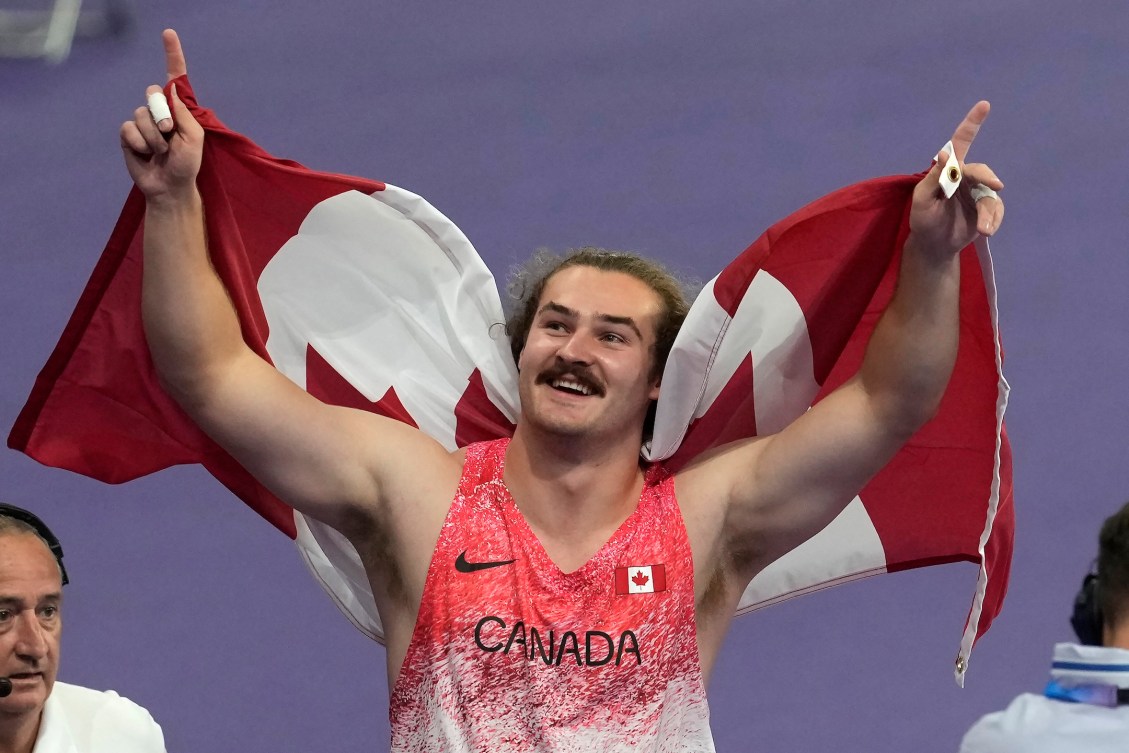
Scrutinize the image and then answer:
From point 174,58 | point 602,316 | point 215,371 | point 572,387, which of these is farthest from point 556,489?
point 174,58

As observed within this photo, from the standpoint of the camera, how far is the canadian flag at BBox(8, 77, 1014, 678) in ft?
8.44

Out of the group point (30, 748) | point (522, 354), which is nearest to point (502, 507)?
point (522, 354)

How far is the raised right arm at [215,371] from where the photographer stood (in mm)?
2367

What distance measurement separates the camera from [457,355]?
9.02 ft

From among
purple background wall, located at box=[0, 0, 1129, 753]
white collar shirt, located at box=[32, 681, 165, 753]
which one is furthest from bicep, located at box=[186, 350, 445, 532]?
purple background wall, located at box=[0, 0, 1129, 753]

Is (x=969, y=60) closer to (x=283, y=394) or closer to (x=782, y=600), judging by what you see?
(x=782, y=600)

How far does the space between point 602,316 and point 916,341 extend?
0.45 m

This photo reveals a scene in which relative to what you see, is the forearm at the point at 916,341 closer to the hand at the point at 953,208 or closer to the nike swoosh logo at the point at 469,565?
the hand at the point at 953,208

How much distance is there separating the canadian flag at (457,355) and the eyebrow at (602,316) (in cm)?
8

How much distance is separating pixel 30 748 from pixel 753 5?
3.24 metres

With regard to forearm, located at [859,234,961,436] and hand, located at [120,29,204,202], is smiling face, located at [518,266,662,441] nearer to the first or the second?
forearm, located at [859,234,961,436]

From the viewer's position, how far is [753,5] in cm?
503

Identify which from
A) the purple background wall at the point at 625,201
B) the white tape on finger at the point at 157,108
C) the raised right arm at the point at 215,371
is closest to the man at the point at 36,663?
the raised right arm at the point at 215,371

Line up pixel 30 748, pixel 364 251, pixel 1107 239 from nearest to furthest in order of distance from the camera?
pixel 30 748
pixel 364 251
pixel 1107 239
